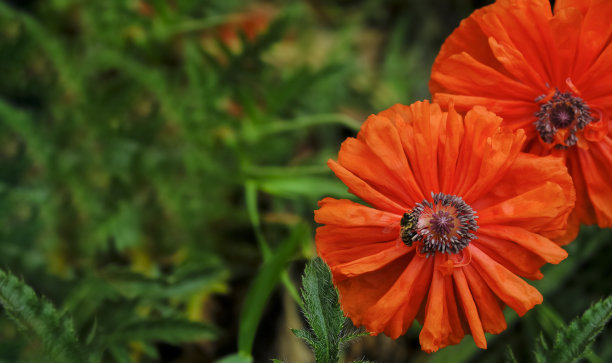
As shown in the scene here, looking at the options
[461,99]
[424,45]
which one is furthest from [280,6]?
[461,99]

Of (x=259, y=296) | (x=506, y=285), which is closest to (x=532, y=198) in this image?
(x=506, y=285)

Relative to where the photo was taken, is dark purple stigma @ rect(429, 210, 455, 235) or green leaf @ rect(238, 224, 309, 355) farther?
green leaf @ rect(238, 224, 309, 355)

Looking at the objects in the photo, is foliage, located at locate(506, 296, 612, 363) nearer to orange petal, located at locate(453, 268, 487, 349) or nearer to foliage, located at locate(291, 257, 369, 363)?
orange petal, located at locate(453, 268, 487, 349)

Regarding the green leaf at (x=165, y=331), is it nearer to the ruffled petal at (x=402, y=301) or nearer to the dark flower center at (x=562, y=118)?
the ruffled petal at (x=402, y=301)

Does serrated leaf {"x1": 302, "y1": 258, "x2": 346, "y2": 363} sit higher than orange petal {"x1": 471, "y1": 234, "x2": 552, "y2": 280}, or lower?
higher

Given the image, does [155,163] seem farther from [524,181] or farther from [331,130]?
[524,181]

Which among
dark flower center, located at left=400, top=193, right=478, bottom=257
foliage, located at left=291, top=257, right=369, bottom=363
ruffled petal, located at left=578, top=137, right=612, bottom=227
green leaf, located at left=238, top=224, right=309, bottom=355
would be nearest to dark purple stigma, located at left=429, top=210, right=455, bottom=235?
dark flower center, located at left=400, top=193, right=478, bottom=257

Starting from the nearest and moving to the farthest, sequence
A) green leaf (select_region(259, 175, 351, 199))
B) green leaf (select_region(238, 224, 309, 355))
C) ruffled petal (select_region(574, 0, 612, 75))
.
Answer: ruffled petal (select_region(574, 0, 612, 75)), green leaf (select_region(238, 224, 309, 355)), green leaf (select_region(259, 175, 351, 199))
